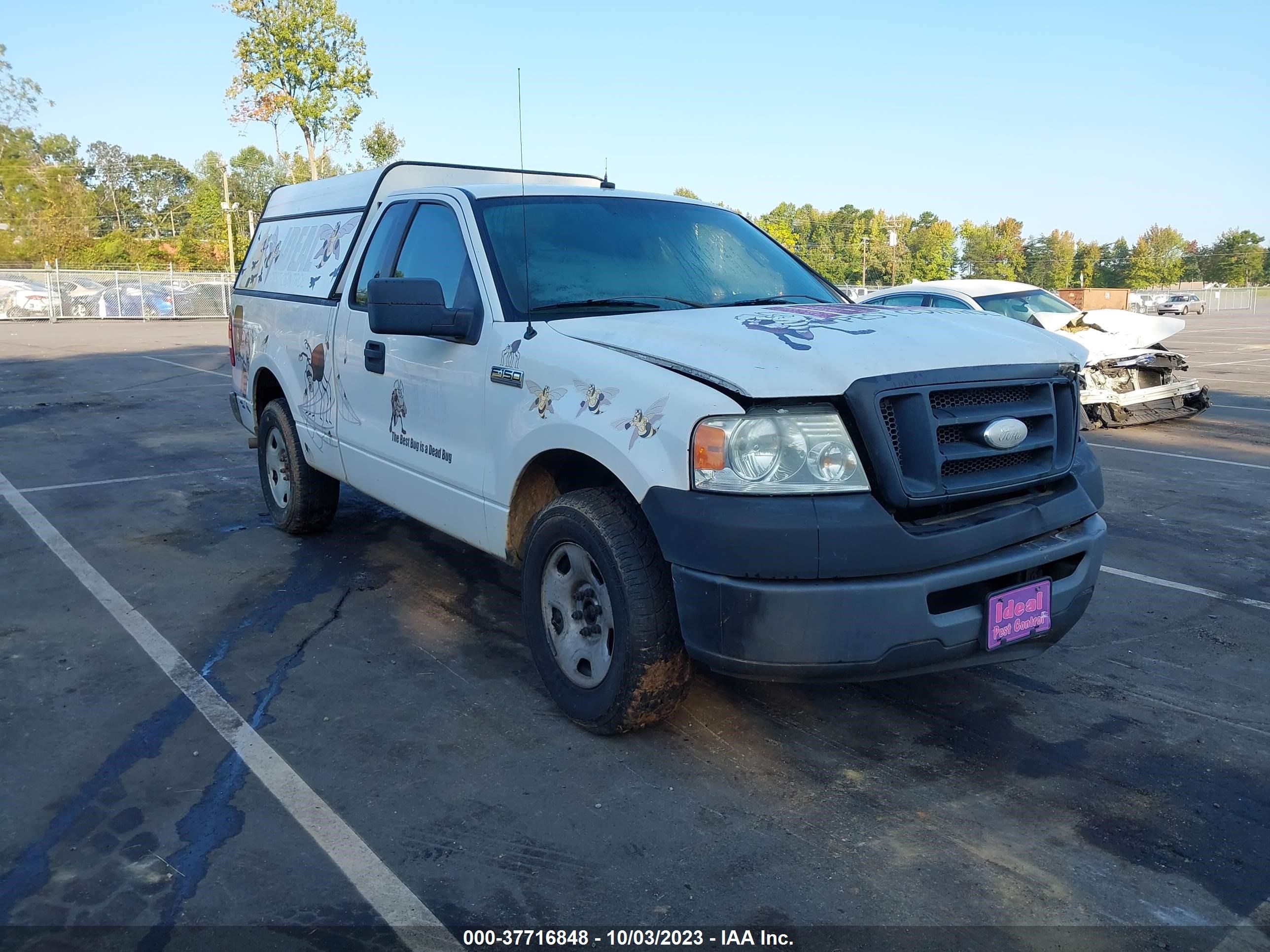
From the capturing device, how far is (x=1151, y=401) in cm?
1184

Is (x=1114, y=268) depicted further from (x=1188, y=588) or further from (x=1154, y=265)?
(x=1188, y=588)

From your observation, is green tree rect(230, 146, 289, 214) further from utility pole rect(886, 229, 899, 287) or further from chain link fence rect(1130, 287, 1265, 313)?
chain link fence rect(1130, 287, 1265, 313)

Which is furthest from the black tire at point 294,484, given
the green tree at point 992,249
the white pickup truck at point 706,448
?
the green tree at point 992,249

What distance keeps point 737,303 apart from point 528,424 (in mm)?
1111

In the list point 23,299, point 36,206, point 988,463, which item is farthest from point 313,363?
point 36,206

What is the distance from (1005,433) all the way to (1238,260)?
389 ft

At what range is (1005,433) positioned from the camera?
3244 millimetres

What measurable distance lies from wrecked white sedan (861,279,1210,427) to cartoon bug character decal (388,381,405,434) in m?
8.16

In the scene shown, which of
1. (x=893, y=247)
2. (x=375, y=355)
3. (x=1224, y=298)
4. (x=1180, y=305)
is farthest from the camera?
(x=1224, y=298)

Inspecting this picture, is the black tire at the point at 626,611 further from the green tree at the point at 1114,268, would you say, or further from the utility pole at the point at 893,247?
the green tree at the point at 1114,268

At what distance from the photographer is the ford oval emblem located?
321 centimetres

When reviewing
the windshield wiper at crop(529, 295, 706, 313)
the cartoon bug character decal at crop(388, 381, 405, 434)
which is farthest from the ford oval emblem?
the cartoon bug character decal at crop(388, 381, 405, 434)

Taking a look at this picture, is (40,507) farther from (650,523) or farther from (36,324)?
(36,324)

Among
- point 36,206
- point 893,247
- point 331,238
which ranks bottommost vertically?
point 331,238
